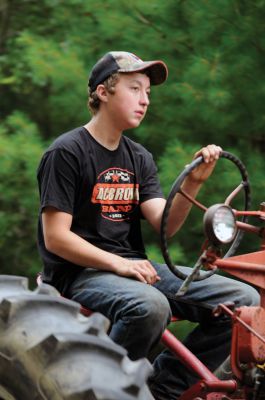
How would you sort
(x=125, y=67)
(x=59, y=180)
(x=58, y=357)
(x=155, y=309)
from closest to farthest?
(x=58, y=357) → (x=155, y=309) → (x=59, y=180) → (x=125, y=67)

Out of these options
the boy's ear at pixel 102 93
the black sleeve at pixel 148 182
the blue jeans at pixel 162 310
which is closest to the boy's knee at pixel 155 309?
Answer: the blue jeans at pixel 162 310

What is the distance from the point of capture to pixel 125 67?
4305 mm

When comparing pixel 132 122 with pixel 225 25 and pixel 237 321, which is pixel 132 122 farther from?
pixel 225 25

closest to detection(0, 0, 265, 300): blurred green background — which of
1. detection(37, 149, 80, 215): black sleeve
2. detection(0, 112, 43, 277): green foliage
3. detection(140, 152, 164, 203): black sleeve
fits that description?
detection(0, 112, 43, 277): green foliage

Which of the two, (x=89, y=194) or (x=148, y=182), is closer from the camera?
(x=89, y=194)

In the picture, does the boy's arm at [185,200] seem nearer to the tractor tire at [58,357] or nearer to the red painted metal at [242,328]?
the red painted metal at [242,328]

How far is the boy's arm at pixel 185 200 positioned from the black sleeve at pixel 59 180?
17.4 inches

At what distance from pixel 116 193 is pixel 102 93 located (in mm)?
456

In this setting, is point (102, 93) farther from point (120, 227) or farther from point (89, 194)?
point (120, 227)

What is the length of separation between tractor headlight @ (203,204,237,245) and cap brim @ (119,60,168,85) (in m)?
0.89

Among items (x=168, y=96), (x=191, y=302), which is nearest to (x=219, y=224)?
(x=191, y=302)

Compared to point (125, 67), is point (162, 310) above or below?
below

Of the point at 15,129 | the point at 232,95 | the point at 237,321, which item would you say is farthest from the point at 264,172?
the point at 237,321

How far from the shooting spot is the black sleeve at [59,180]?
4.05m
